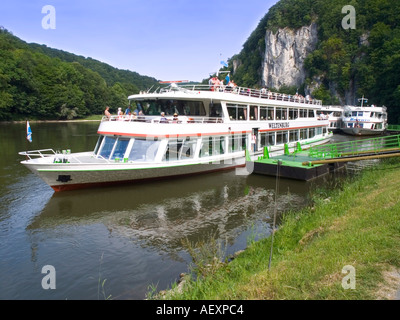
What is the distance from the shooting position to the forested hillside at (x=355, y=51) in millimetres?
63719

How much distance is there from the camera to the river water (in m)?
8.37

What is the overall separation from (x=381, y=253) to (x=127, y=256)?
23.6 ft

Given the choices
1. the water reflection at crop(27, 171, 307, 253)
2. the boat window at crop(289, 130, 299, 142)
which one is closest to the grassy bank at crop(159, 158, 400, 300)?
the water reflection at crop(27, 171, 307, 253)

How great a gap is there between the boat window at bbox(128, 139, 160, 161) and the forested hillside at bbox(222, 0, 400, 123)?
53110 mm

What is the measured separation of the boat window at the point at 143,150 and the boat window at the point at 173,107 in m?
4.12

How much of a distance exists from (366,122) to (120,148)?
148 ft

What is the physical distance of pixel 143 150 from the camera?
16.7 metres

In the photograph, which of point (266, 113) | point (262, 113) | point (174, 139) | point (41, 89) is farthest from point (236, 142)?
point (41, 89)

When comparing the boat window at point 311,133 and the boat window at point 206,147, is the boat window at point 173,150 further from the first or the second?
the boat window at point 311,133

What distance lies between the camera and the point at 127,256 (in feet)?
31.9

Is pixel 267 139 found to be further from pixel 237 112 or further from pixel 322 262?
pixel 322 262

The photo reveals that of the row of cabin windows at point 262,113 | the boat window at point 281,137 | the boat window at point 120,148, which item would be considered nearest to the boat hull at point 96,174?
the boat window at point 120,148
